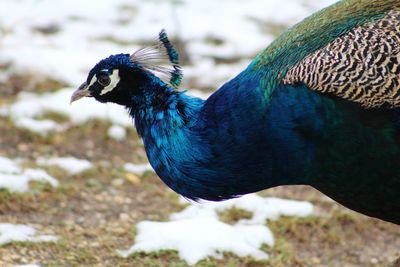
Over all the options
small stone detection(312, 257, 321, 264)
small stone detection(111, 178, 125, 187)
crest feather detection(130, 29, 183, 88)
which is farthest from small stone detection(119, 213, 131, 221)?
crest feather detection(130, 29, 183, 88)

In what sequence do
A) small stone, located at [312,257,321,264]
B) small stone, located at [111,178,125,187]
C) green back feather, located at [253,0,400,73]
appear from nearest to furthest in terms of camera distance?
1. green back feather, located at [253,0,400,73]
2. small stone, located at [312,257,321,264]
3. small stone, located at [111,178,125,187]

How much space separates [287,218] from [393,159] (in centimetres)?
150

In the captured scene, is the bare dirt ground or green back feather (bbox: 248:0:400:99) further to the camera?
the bare dirt ground

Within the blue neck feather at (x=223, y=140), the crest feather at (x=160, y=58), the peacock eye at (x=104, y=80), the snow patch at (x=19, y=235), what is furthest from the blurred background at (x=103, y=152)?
the blue neck feather at (x=223, y=140)

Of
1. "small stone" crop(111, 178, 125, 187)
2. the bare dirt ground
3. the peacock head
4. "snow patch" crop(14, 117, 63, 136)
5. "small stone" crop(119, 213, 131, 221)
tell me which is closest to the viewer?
the peacock head

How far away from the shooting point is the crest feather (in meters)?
3.53

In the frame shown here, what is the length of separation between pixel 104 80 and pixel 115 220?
1186 millimetres

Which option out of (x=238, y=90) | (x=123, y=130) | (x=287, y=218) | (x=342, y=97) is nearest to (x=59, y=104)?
(x=123, y=130)

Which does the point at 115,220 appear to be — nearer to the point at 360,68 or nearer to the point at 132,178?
the point at 132,178

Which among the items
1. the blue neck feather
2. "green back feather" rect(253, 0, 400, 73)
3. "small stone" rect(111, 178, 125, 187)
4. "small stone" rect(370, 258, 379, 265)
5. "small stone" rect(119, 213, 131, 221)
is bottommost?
"small stone" rect(370, 258, 379, 265)

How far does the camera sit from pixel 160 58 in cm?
353

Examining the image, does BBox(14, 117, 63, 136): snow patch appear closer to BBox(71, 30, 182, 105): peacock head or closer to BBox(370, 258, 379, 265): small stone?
BBox(71, 30, 182, 105): peacock head

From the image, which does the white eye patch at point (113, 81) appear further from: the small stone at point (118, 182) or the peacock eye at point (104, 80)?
the small stone at point (118, 182)

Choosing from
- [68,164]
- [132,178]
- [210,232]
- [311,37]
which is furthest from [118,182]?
[311,37]
